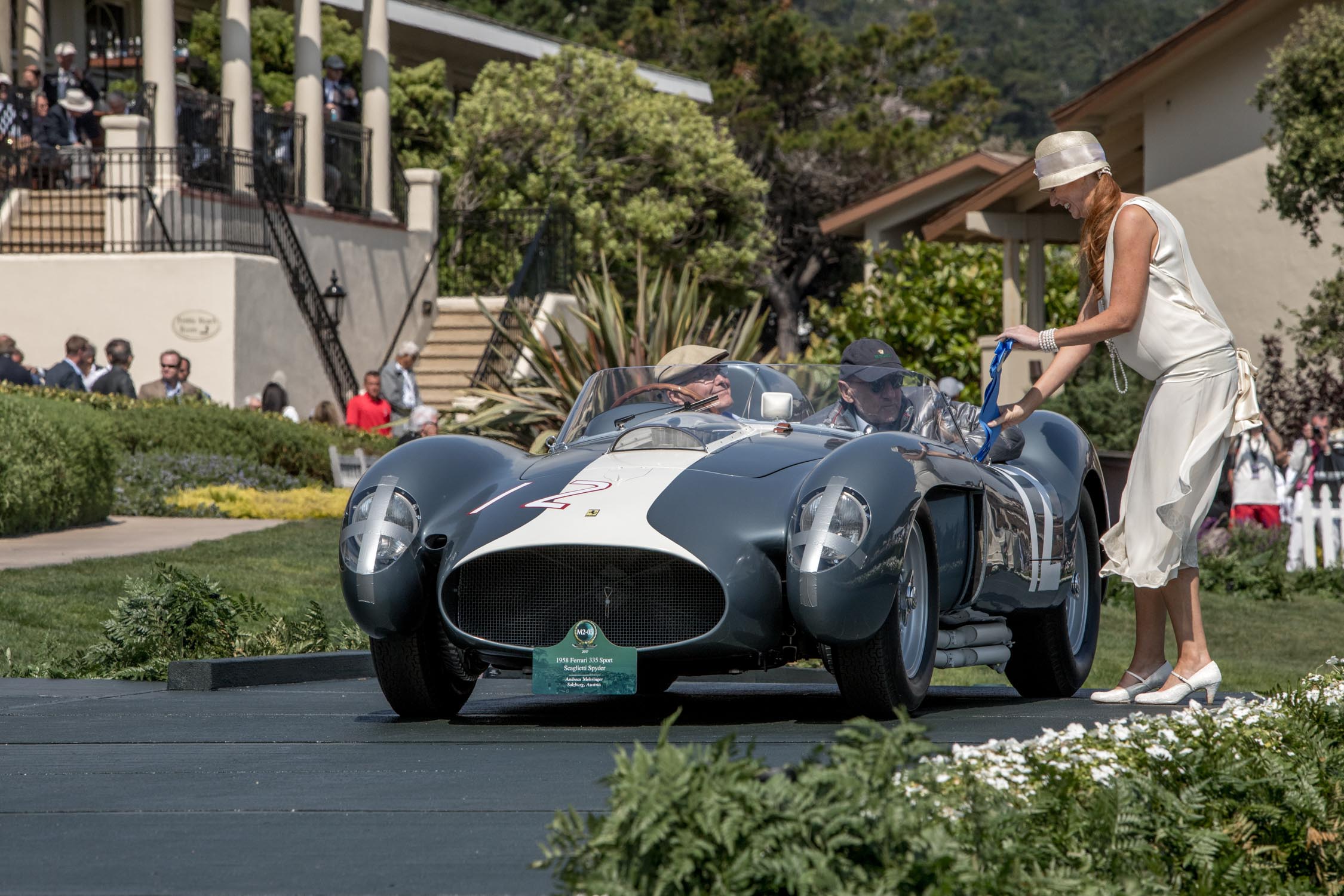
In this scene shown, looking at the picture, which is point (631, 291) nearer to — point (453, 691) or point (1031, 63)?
point (453, 691)

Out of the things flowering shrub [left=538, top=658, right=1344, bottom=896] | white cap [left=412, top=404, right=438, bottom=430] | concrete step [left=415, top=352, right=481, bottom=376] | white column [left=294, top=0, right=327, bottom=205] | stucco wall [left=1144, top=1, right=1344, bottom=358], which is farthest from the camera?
concrete step [left=415, top=352, right=481, bottom=376]

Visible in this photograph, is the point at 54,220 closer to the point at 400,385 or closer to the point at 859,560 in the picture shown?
the point at 400,385

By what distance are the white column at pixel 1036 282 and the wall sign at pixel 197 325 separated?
10.3 meters

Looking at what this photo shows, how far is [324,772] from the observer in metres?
4.77

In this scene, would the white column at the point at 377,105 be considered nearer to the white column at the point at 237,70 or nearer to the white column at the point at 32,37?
the white column at the point at 237,70

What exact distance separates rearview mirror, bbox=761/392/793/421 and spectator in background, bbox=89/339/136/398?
13.9 m

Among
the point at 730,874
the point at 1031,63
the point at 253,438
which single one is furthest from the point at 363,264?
the point at 1031,63

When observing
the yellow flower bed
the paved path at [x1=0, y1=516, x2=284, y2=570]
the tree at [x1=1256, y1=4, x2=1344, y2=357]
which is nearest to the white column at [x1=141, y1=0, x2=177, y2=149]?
the yellow flower bed

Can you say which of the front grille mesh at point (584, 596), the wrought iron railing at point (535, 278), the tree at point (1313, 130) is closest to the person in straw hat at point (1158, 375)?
the front grille mesh at point (584, 596)

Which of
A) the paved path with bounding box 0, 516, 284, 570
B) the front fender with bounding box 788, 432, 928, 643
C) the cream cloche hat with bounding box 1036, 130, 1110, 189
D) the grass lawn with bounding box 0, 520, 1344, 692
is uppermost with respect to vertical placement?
the cream cloche hat with bounding box 1036, 130, 1110, 189

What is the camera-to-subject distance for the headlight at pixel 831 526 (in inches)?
211

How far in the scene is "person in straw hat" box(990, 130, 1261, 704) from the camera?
6266 millimetres

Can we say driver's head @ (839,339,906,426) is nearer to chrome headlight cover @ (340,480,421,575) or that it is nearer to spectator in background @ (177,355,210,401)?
chrome headlight cover @ (340,480,421,575)

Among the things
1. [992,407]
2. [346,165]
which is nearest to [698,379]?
[992,407]
